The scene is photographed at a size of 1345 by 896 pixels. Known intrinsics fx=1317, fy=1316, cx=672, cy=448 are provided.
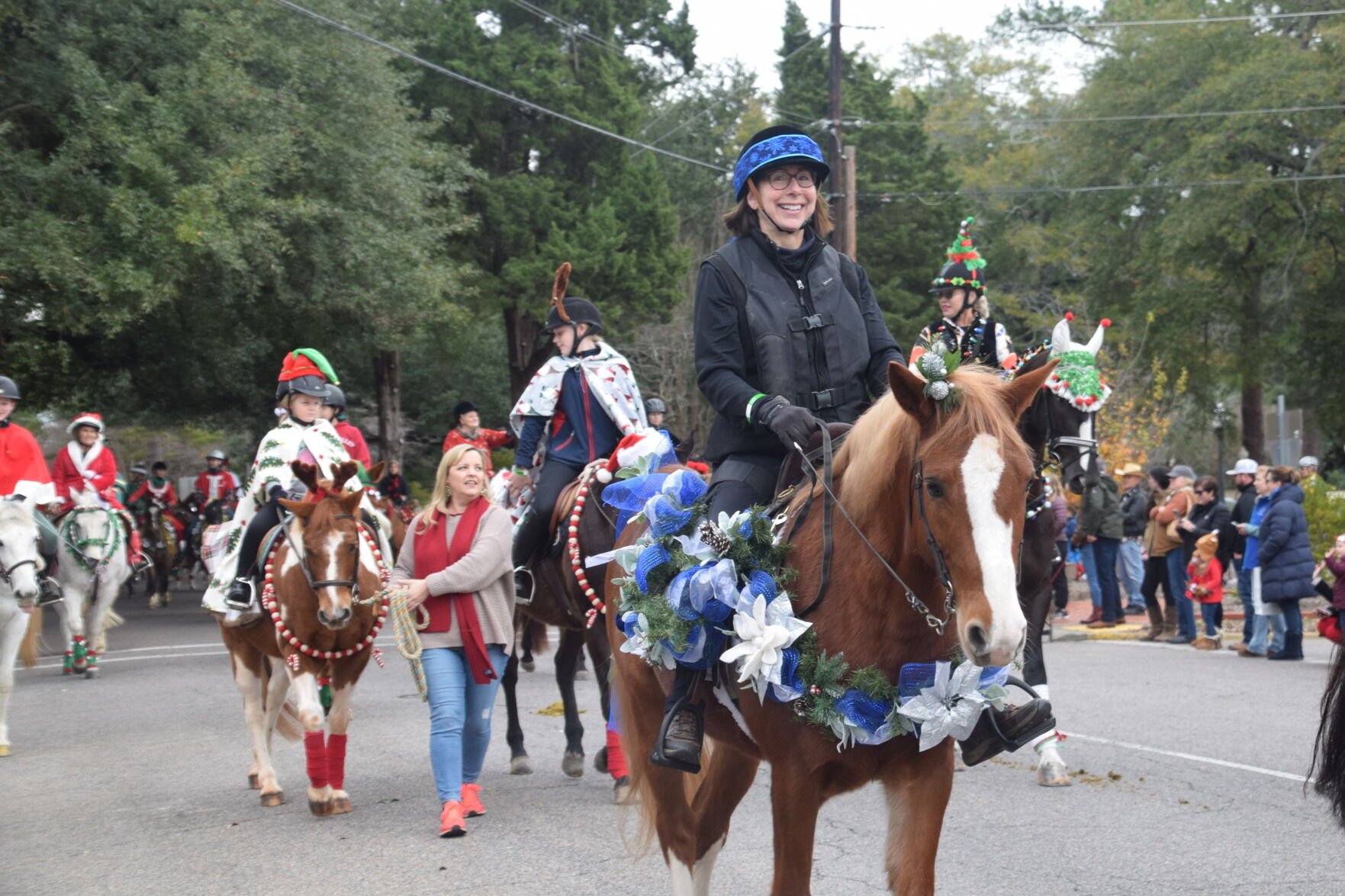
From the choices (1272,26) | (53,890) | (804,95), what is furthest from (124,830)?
(804,95)

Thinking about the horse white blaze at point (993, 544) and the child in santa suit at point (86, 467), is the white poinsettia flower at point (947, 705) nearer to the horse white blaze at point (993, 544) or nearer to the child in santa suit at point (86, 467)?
the horse white blaze at point (993, 544)

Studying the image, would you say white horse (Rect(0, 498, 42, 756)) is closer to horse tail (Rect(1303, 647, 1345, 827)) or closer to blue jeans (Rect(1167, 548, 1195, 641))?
horse tail (Rect(1303, 647, 1345, 827))

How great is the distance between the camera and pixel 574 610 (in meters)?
8.91

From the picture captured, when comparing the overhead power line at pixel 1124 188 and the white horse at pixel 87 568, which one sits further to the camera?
the overhead power line at pixel 1124 188

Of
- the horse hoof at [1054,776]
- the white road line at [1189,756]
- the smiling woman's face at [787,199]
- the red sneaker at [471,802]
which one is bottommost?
the white road line at [1189,756]

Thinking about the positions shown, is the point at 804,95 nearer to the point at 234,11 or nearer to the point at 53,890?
the point at 234,11

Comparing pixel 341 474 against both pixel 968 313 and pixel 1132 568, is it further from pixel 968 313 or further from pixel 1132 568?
pixel 1132 568

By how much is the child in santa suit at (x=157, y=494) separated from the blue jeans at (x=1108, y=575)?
17479 mm

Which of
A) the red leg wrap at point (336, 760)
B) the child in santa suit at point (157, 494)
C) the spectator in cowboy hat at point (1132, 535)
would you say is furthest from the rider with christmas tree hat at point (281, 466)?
the child in santa suit at point (157, 494)

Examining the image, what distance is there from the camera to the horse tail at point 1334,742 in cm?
411

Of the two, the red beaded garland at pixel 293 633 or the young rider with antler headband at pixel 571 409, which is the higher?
the young rider with antler headband at pixel 571 409

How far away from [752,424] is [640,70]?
1375 inches

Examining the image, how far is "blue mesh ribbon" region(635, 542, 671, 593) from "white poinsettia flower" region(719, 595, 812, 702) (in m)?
0.64

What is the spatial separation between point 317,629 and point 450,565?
1.03 metres
